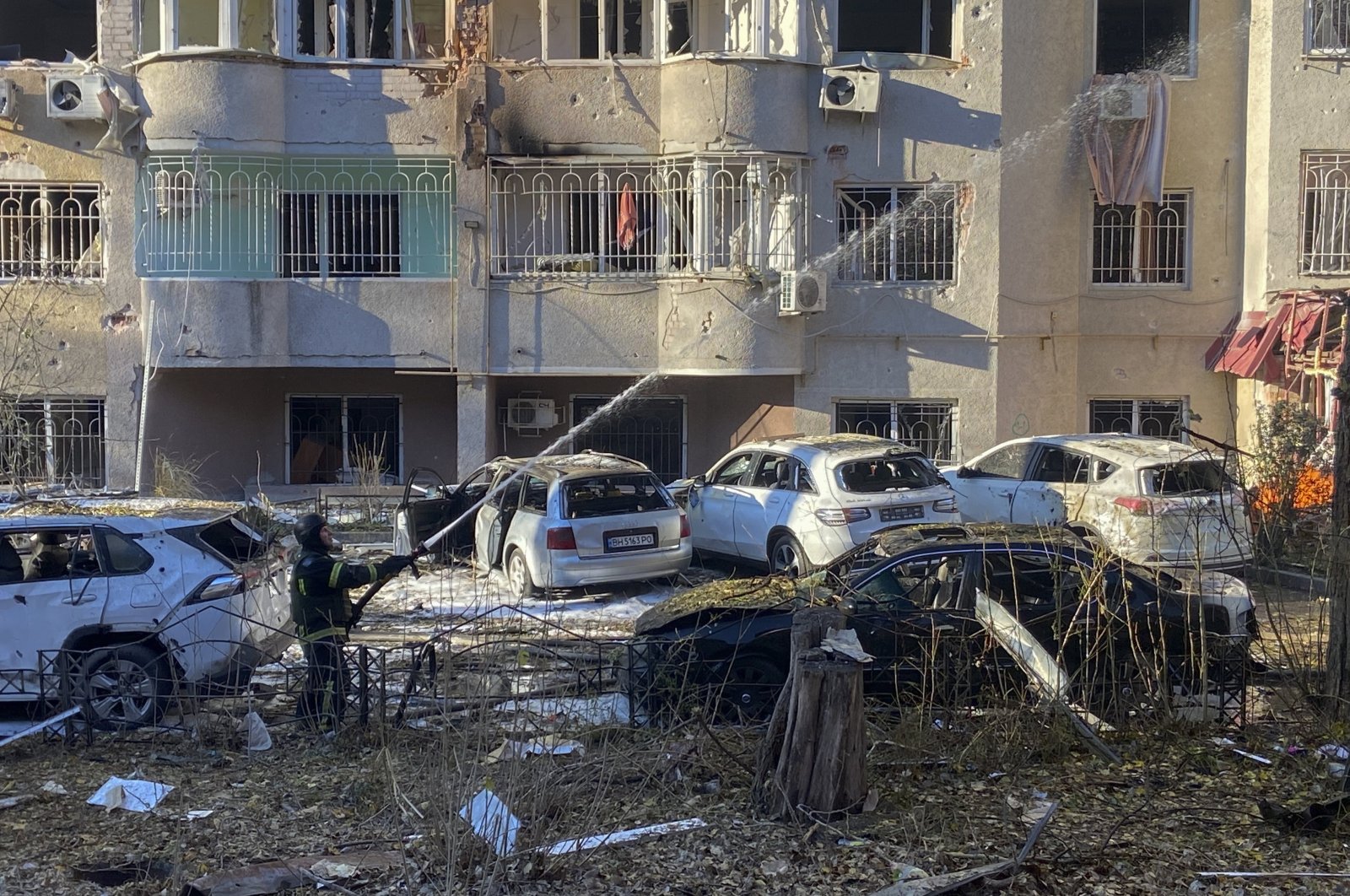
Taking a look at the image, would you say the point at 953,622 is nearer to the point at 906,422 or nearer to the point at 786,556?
the point at 786,556

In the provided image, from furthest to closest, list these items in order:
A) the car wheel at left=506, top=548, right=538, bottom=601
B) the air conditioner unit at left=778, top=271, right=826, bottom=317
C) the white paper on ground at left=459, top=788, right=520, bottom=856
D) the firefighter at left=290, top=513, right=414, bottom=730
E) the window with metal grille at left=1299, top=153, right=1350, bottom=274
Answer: the window with metal grille at left=1299, top=153, right=1350, bottom=274
the air conditioner unit at left=778, top=271, right=826, bottom=317
the car wheel at left=506, top=548, right=538, bottom=601
the firefighter at left=290, top=513, right=414, bottom=730
the white paper on ground at left=459, top=788, right=520, bottom=856

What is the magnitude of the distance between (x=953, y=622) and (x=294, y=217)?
1272cm

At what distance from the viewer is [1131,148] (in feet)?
57.4

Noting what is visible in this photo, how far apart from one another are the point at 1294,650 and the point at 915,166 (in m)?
11.1

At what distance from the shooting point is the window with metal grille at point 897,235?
57.7 ft

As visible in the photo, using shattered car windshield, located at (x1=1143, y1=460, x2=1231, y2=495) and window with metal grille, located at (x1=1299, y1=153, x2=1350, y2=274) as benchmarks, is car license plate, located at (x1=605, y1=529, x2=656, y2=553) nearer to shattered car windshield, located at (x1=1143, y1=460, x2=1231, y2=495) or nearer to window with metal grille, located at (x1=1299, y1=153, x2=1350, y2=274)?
shattered car windshield, located at (x1=1143, y1=460, x2=1231, y2=495)

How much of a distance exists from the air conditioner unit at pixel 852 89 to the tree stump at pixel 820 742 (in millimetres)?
12214

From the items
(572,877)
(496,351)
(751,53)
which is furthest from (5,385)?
(572,877)

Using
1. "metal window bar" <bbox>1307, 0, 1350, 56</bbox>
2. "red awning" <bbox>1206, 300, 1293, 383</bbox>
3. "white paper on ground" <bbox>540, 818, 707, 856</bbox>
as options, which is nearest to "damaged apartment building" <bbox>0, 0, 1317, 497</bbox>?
"metal window bar" <bbox>1307, 0, 1350, 56</bbox>

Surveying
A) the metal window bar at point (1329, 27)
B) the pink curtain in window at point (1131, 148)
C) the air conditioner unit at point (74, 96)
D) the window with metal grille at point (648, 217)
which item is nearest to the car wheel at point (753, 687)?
the window with metal grille at point (648, 217)

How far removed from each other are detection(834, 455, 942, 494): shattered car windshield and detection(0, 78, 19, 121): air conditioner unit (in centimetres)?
1230

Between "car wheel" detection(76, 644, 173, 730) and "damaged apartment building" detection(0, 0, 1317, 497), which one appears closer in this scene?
"car wheel" detection(76, 644, 173, 730)

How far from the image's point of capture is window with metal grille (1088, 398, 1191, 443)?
1817 cm

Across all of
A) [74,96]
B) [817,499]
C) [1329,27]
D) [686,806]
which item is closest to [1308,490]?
[817,499]
